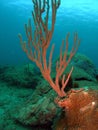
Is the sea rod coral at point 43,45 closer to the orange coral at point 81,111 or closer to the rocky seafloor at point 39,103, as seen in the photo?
the orange coral at point 81,111

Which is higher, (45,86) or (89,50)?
(45,86)

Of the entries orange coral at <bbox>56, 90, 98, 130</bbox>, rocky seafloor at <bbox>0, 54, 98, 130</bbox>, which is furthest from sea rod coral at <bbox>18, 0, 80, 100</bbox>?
rocky seafloor at <bbox>0, 54, 98, 130</bbox>

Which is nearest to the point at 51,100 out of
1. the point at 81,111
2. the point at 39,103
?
the point at 39,103

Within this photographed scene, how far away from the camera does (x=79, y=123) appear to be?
3.62m

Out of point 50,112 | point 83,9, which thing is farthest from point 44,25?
point 83,9

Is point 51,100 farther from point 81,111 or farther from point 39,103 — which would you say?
point 81,111

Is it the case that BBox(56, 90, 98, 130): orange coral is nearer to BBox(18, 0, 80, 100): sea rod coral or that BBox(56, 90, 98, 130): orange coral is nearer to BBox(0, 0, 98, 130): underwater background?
BBox(0, 0, 98, 130): underwater background

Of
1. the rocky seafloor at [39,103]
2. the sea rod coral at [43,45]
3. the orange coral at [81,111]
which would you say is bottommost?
the rocky seafloor at [39,103]

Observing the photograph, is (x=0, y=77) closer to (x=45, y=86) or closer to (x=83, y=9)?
(x=45, y=86)

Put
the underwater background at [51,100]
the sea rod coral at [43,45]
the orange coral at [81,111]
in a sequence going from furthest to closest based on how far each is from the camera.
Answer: the sea rod coral at [43,45], the underwater background at [51,100], the orange coral at [81,111]

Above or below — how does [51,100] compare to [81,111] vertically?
below

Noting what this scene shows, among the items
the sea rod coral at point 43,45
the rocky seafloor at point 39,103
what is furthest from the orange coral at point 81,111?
the sea rod coral at point 43,45

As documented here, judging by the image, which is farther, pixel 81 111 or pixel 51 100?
pixel 51 100

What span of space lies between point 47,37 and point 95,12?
1274 inches
